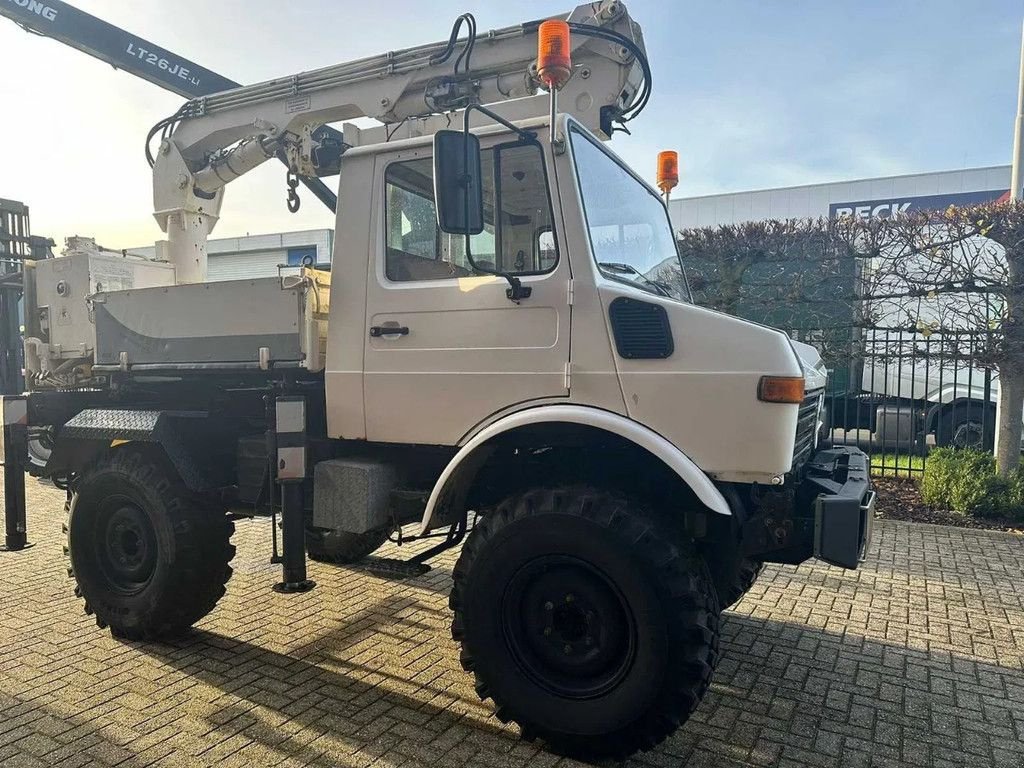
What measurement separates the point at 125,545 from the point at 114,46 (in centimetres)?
440

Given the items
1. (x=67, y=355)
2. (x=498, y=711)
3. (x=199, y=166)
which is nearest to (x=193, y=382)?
(x=67, y=355)

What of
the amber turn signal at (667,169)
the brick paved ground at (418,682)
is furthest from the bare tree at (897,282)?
the brick paved ground at (418,682)

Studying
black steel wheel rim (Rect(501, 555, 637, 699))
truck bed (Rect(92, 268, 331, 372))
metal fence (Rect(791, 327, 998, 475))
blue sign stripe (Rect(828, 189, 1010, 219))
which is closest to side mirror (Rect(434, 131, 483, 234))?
truck bed (Rect(92, 268, 331, 372))

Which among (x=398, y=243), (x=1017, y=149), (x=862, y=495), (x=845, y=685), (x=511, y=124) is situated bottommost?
(x=845, y=685)

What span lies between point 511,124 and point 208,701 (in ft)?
9.77

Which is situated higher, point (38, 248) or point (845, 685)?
point (38, 248)

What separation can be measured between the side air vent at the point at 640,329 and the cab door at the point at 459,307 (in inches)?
8.8

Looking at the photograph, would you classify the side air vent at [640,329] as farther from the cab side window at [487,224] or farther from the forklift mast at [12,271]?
the forklift mast at [12,271]

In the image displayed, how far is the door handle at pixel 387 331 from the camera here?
11.0 feet

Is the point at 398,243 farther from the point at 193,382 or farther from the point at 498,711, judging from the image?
the point at 498,711

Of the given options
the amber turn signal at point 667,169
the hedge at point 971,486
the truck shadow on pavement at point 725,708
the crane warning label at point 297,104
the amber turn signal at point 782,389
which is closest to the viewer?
the amber turn signal at point 782,389

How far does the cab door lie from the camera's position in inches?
120

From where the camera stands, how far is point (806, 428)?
329 centimetres

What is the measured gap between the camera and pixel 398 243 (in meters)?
3.45
